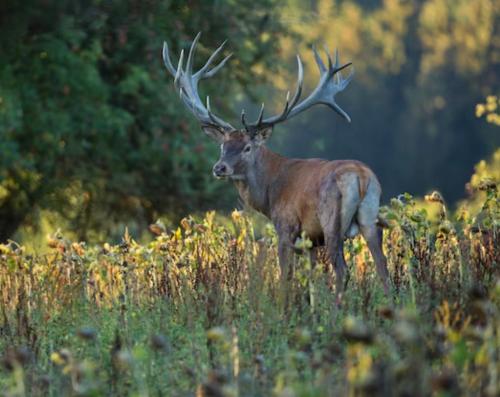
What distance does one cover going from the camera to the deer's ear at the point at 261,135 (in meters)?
10.0

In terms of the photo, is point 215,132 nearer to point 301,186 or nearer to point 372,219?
point 301,186

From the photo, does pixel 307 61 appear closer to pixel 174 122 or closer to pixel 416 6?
pixel 416 6

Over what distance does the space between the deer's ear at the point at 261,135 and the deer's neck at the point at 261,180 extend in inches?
3.4

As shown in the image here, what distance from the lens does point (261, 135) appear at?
10.1 m

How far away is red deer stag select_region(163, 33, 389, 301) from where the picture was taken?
8336 mm

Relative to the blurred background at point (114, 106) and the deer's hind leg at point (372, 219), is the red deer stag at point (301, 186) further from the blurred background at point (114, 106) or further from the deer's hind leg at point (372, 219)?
the blurred background at point (114, 106)

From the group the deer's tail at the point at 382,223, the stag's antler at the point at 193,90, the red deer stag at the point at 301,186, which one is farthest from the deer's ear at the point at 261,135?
the deer's tail at the point at 382,223

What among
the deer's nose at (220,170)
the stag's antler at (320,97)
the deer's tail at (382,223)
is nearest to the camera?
the deer's tail at (382,223)

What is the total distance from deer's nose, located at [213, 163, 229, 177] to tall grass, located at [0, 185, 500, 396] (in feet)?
2.38

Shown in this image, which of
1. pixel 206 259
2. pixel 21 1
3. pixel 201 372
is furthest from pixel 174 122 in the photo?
pixel 201 372

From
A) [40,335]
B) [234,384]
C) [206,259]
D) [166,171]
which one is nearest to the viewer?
[234,384]

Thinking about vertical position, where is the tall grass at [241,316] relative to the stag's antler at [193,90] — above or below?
below

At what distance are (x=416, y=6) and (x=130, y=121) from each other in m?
42.5

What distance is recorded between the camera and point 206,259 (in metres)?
8.16
